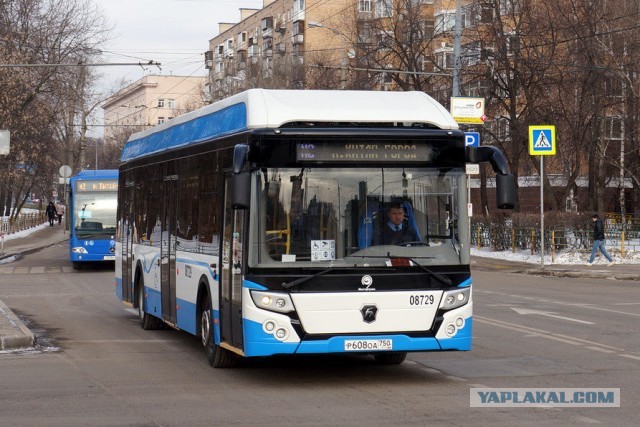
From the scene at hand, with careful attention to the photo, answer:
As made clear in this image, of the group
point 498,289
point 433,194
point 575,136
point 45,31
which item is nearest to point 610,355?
point 433,194

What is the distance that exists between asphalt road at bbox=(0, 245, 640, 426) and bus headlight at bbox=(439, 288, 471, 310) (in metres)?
0.76

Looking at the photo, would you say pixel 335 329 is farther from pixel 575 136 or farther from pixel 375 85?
pixel 375 85

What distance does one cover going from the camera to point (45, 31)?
51.4m

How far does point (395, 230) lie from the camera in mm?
11000

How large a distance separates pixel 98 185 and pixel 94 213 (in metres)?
0.95

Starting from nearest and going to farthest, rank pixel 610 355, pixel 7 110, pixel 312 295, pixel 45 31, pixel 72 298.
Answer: pixel 312 295, pixel 610 355, pixel 72 298, pixel 7 110, pixel 45 31

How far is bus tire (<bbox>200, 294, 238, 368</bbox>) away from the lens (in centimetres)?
1233

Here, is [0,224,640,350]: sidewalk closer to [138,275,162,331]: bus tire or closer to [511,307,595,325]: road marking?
[138,275,162,331]: bus tire

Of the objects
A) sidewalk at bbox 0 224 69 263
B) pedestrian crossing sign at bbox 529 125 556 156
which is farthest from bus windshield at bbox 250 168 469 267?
sidewalk at bbox 0 224 69 263

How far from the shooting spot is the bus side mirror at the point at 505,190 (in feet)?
35.6

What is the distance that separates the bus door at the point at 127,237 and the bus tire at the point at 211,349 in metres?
5.38

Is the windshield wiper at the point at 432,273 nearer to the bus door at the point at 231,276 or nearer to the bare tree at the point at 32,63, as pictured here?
the bus door at the point at 231,276

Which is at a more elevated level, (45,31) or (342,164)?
(45,31)

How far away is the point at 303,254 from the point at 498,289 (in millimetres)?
15240
